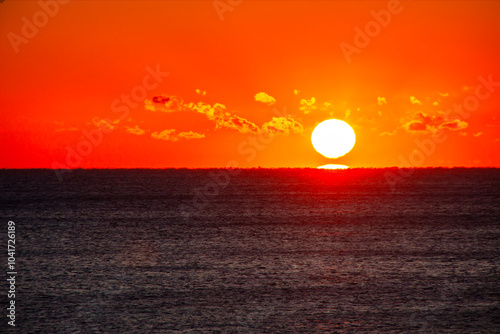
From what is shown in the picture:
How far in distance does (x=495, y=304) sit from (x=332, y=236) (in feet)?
94.9

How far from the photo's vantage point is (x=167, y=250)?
45.0 m

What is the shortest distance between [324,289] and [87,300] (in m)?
10.8

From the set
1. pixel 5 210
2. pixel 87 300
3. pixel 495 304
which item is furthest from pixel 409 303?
pixel 5 210

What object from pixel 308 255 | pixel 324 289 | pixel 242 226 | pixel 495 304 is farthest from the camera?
pixel 242 226

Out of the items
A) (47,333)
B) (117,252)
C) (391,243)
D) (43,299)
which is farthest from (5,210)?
(47,333)

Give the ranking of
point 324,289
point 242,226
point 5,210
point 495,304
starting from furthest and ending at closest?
point 5,210, point 242,226, point 324,289, point 495,304

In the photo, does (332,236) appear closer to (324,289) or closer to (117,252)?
(117,252)

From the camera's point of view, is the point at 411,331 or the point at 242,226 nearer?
the point at 411,331

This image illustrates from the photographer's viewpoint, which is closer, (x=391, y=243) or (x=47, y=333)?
(x=47, y=333)

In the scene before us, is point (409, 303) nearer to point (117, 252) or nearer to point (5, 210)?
point (117, 252)

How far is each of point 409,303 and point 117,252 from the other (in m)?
22.8

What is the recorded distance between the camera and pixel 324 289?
30.3m

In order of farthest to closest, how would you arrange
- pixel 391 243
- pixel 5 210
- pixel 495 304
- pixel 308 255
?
pixel 5 210 < pixel 391 243 < pixel 308 255 < pixel 495 304

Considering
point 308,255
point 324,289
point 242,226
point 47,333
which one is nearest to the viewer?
point 47,333
